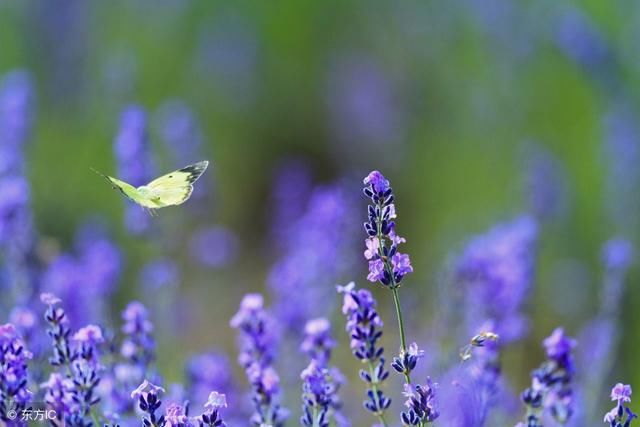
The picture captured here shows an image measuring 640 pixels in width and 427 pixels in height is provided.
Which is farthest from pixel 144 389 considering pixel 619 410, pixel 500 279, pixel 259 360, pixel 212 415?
pixel 500 279

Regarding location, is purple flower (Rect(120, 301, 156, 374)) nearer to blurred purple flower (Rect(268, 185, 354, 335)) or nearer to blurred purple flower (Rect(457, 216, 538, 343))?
blurred purple flower (Rect(457, 216, 538, 343))

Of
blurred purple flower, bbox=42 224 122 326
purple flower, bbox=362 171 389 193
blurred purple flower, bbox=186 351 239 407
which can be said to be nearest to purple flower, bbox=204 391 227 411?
purple flower, bbox=362 171 389 193

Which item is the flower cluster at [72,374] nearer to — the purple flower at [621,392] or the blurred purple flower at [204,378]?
the blurred purple flower at [204,378]

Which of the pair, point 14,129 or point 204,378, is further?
point 14,129

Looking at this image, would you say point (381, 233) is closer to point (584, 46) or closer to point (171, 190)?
point (171, 190)

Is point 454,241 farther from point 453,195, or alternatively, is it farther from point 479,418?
point 479,418

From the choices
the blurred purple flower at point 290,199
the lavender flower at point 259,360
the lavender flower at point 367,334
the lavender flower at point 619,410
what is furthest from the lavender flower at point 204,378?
the blurred purple flower at point 290,199

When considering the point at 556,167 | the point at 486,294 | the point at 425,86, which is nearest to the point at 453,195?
the point at 425,86
